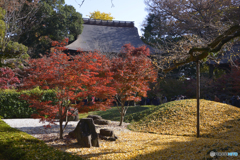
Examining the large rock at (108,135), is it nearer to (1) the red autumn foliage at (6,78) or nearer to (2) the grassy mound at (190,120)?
Result: (2) the grassy mound at (190,120)

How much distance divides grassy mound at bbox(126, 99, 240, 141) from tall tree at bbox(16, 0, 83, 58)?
1184 centimetres

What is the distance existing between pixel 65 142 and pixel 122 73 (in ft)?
10.7

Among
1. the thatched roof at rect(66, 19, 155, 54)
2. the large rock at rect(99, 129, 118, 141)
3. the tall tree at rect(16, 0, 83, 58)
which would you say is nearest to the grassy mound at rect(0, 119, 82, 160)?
the large rock at rect(99, 129, 118, 141)

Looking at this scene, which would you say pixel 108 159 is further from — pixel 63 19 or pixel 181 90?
pixel 63 19

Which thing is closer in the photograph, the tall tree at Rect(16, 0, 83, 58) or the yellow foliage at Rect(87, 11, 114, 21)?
the tall tree at Rect(16, 0, 83, 58)

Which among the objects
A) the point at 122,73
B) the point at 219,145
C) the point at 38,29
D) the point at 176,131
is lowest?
the point at 176,131

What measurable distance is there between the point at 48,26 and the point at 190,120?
14.6 metres

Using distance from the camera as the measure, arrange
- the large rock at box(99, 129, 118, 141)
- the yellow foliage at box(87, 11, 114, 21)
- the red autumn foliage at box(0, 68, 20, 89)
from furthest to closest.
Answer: the yellow foliage at box(87, 11, 114, 21) < the red autumn foliage at box(0, 68, 20, 89) < the large rock at box(99, 129, 118, 141)

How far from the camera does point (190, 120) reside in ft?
24.2

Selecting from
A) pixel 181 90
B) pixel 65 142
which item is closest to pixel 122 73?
pixel 65 142

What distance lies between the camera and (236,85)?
1151 cm

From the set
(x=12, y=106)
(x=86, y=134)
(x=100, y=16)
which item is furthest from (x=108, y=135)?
(x=100, y=16)

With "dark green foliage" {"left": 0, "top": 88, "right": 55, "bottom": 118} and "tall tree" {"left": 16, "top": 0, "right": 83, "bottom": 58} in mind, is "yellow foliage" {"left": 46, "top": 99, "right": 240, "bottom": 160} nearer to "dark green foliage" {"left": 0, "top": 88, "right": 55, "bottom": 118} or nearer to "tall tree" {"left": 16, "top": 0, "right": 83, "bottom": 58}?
"dark green foliage" {"left": 0, "top": 88, "right": 55, "bottom": 118}

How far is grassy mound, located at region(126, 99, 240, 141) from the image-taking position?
6545 mm
